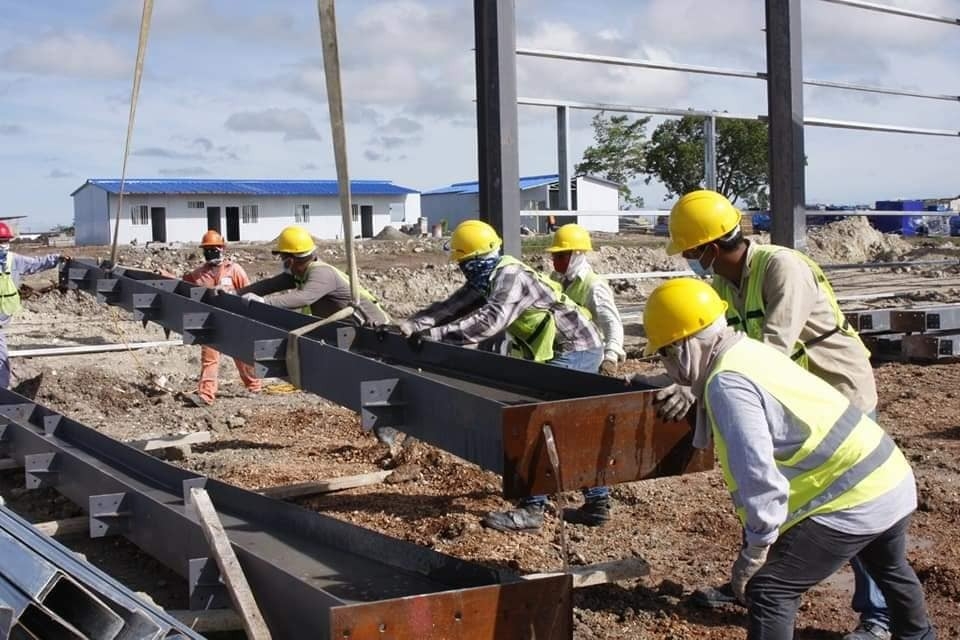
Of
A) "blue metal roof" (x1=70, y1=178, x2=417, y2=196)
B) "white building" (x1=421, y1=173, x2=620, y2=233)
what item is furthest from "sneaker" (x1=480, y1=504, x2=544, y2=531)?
"blue metal roof" (x1=70, y1=178, x2=417, y2=196)

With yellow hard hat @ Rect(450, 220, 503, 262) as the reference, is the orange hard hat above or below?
above

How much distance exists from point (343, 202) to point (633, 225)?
151 feet

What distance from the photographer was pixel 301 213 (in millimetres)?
58219

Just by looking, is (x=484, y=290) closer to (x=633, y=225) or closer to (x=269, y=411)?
(x=269, y=411)

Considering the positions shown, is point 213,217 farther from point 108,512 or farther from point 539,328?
point 108,512

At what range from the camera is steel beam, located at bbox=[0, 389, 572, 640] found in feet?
12.7

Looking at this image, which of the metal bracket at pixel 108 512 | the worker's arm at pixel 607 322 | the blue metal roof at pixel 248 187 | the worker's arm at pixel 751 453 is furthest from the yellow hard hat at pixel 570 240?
the blue metal roof at pixel 248 187

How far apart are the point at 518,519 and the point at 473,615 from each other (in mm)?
2709

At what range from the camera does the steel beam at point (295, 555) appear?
3.86 m

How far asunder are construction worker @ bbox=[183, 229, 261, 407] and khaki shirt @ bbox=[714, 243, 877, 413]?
7331mm

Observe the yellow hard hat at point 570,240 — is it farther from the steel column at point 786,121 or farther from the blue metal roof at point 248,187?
the blue metal roof at point 248,187

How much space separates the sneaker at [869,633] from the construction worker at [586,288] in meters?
3.13

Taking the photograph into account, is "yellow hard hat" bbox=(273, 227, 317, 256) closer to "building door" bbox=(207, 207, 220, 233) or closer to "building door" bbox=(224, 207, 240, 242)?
"building door" bbox=(207, 207, 220, 233)

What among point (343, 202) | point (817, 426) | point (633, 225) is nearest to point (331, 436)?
point (343, 202)
